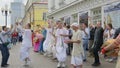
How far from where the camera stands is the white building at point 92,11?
1763cm

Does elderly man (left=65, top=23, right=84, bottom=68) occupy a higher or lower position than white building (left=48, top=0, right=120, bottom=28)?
lower

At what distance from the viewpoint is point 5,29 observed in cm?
1365

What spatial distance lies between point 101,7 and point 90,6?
253 centimetres

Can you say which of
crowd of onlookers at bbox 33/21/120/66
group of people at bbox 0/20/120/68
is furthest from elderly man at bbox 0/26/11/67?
crowd of onlookers at bbox 33/21/120/66

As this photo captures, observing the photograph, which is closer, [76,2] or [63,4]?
[76,2]

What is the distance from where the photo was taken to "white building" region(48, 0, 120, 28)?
17634mm

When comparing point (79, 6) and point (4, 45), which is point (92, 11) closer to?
point (79, 6)

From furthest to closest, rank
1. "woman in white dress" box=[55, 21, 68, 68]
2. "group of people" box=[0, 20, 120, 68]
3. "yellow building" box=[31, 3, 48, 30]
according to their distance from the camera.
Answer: "yellow building" box=[31, 3, 48, 30]
"woman in white dress" box=[55, 21, 68, 68]
"group of people" box=[0, 20, 120, 68]

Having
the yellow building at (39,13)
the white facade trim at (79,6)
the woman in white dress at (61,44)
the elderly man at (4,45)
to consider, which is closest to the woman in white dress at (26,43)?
the elderly man at (4,45)

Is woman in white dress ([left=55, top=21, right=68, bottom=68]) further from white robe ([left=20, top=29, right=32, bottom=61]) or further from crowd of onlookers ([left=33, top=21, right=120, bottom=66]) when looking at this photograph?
white robe ([left=20, top=29, right=32, bottom=61])

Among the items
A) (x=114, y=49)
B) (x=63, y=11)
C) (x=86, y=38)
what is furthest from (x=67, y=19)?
(x=114, y=49)

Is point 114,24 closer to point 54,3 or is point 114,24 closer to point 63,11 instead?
point 63,11

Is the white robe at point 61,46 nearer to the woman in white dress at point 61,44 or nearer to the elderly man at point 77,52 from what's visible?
the woman in white dress at point 61,44

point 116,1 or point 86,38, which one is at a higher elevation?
point 116,1
